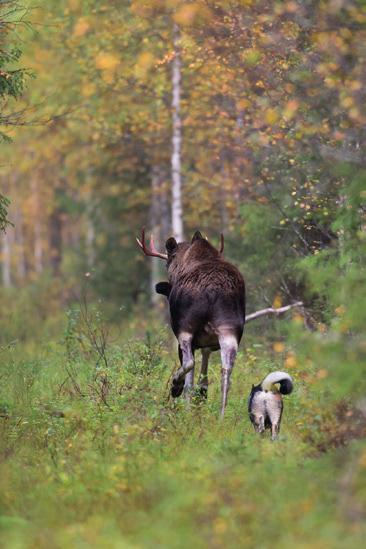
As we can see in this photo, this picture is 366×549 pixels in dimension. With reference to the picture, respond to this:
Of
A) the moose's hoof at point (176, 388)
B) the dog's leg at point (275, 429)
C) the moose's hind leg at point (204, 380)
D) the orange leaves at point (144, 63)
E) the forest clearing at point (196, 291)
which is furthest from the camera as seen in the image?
the orange leaves at point (144, 63)

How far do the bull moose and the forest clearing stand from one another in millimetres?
29

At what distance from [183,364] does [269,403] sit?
1583mm

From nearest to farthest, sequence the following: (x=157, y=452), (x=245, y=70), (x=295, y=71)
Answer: (x=157, y=452) < (x=295, y=71) < (x=245, y=70)

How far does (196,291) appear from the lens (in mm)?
11953

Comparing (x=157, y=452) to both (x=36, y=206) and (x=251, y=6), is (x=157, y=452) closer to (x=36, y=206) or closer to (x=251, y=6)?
(x=251, y=6)

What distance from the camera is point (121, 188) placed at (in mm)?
26953

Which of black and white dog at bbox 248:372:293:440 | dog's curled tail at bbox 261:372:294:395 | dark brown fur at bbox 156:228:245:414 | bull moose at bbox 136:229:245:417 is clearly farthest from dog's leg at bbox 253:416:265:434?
dark brown fur at bbox 156:228:245:414

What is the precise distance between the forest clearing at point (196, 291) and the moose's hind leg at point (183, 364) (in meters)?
0.03

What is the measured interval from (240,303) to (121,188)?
1542 cm

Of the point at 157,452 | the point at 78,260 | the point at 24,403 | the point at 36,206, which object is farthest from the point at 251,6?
the point at 36,206

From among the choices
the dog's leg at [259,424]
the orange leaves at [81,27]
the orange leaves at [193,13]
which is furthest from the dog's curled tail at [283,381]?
the orange leaves at [81,27]

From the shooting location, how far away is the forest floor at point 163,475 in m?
6.77

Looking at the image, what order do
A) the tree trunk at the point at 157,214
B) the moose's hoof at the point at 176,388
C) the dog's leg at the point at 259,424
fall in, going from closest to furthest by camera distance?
the dog's leg at the point at 259,424, the moose's hoof at the point at 176,388, the tree trunk at the point at 157,214

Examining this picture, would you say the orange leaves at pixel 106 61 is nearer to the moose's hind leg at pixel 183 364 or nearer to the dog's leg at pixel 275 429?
the moose's hind leg at pixel 183 364
